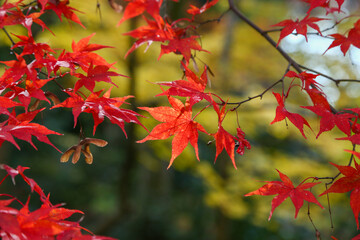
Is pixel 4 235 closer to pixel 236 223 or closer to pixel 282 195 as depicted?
pixel 282 195

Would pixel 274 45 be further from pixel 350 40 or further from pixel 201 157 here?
pixel 201 157

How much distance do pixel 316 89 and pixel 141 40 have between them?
458mm

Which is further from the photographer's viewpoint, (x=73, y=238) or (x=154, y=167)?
(x=154, y=167)

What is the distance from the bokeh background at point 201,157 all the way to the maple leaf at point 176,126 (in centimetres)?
185

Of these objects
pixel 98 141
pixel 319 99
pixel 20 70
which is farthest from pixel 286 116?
pixel 20 70

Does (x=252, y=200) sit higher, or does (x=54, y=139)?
(x=54, y=139)

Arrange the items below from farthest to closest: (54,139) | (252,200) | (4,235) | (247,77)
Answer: (247,77), (54,139), (252,200), (4,235)

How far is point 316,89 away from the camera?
35.2 inches

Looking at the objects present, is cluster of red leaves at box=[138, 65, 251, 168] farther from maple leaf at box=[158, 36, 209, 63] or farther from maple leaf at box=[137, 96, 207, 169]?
maple leaf at box=[158, 36, 209, 63]

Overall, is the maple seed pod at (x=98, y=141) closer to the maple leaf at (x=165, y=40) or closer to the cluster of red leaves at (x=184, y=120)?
the cluster of red leaves at (x=184, y=120)

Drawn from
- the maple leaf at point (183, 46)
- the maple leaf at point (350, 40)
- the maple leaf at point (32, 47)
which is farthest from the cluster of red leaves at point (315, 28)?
the maple leaf at point (32, 47)

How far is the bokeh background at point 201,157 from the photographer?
288 cm

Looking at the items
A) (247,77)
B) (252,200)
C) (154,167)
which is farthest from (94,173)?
(247,77)

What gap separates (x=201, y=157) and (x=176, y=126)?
13.9 ft
